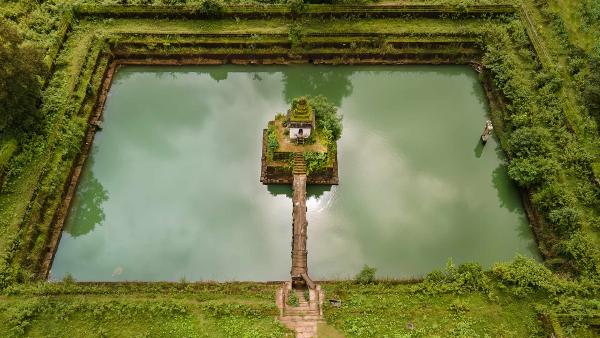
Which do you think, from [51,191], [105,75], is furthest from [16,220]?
[105,75]

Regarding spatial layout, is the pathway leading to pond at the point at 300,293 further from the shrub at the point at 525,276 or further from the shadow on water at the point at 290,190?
the shrub at the point at 525,276

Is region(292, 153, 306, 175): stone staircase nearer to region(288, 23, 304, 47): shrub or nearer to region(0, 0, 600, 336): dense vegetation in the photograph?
region(0, 0, 600, 336): dense vegetation

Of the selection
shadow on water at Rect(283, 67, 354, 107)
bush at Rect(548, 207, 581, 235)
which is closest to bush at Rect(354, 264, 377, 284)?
bush at Rect(548, 207, 581, 235)

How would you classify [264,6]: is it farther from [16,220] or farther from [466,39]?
[16,220]

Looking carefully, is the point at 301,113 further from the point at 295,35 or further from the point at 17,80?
the point at 17,80

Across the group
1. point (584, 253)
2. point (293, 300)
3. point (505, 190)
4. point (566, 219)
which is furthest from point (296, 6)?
point (584, 253)
